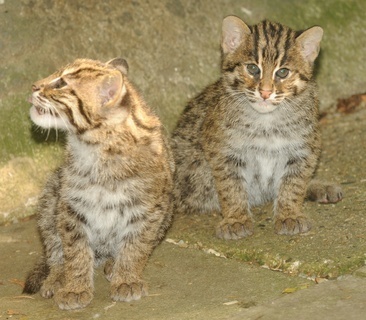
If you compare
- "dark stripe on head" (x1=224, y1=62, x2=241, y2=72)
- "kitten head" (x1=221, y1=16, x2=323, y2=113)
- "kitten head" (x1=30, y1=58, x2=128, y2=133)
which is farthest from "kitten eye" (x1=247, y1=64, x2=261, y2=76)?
"kitten head" (x1=30, y1=58, x2=128, y2=133)

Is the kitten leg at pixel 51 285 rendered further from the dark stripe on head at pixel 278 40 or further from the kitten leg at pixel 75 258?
the dark stripe on head at pixel 278 40

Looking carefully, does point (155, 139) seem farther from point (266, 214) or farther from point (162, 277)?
point (266, 214)

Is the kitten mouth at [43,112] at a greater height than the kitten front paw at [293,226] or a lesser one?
greater

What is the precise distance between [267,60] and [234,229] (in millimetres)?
1437

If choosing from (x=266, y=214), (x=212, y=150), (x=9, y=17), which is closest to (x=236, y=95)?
(x=212, y=150)

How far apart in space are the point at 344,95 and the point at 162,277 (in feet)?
12.8

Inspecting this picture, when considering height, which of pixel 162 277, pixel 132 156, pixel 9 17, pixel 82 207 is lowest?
pixel 162 277

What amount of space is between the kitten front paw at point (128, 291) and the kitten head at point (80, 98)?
3.95ft

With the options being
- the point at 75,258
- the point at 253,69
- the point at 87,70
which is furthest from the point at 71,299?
the point at 253,69

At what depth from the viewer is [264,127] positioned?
7.72 meters

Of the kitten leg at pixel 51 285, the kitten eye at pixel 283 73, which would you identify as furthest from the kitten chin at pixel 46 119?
the kitten eye at pixel 283 73

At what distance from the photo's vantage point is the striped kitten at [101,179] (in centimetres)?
655

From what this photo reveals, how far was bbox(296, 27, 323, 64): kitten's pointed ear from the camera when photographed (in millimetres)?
7637

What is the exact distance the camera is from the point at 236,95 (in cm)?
779
